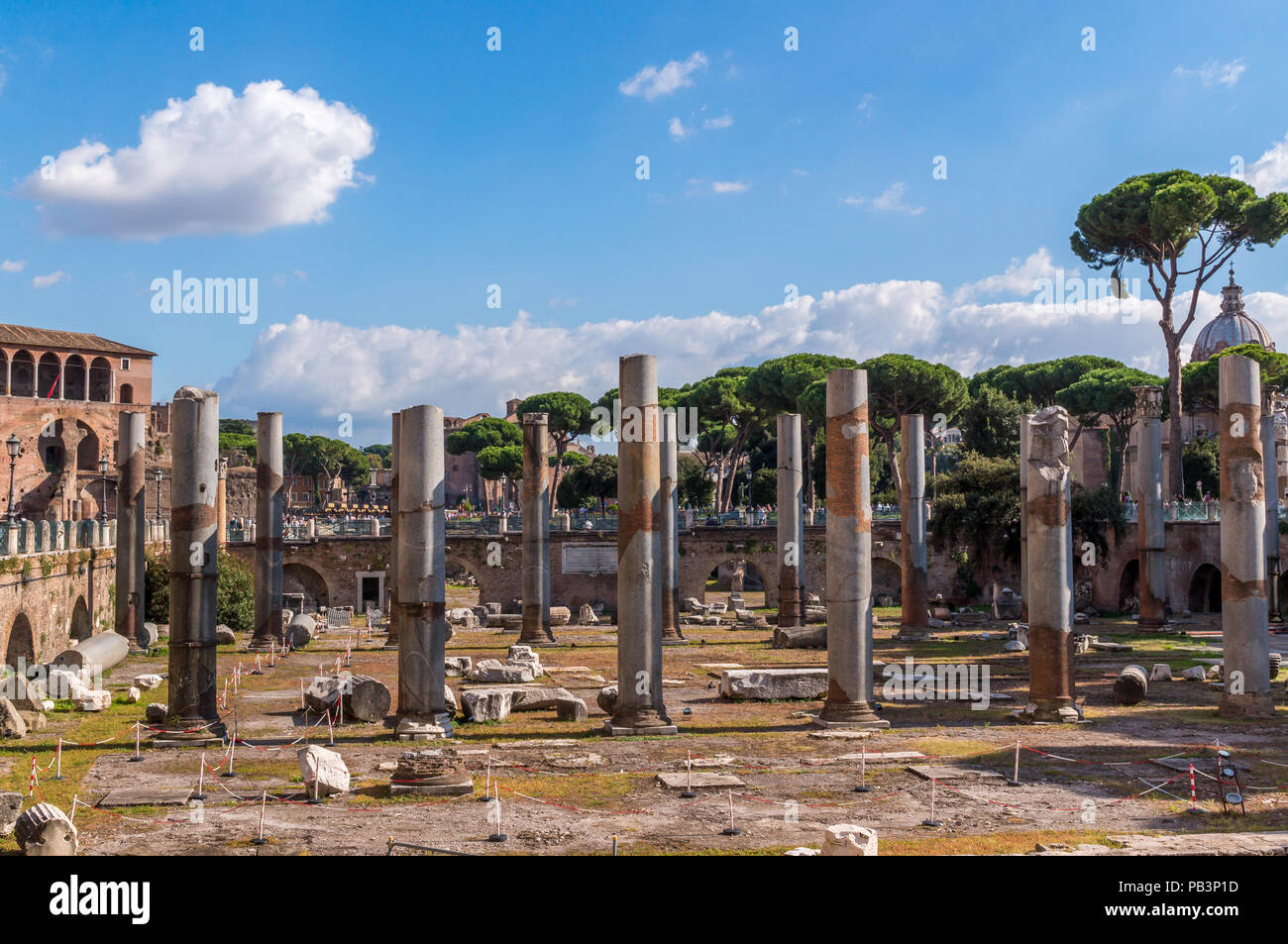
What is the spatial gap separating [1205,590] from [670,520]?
2407cm

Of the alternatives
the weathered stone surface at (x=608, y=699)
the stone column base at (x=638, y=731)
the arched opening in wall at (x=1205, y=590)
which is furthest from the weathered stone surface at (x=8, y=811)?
the arched opening in wall at (x=1205, y=590)

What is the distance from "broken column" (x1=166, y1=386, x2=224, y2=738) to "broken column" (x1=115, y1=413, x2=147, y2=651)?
10309mm

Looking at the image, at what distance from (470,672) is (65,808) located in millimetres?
10761

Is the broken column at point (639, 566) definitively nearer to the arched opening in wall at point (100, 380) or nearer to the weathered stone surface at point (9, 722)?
the weathered stone surface at point (9, 722)

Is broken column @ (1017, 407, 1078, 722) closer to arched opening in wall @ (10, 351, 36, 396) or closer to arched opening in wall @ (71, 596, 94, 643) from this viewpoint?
arched opening in wall @ (71, 596, 94, 643)

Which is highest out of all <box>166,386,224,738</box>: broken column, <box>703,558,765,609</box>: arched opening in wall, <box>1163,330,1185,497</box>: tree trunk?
<box>1163,330,1185,497</box>: tree trunk

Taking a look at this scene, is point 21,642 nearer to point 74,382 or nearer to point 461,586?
point 461,586

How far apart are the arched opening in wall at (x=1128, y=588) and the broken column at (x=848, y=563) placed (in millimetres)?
27508

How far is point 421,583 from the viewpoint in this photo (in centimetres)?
1463

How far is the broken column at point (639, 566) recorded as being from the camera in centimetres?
1479

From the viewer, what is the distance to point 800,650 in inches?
1037

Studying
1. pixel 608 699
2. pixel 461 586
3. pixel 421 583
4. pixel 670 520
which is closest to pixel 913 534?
pixel 670 520

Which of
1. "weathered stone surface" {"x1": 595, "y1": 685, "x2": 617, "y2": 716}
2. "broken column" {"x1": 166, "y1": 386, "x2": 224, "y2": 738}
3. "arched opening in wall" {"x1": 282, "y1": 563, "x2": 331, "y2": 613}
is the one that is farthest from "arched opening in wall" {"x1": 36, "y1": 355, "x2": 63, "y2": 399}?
"weathered stone surface" {"x1": 595, "y1": 685, "x2": 617, "y2": 716}

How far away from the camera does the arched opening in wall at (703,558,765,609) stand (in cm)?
5134
